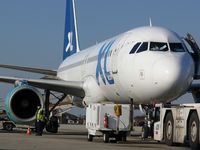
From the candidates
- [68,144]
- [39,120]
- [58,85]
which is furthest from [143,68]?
[58,85]

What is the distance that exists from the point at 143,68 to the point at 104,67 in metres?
3.70

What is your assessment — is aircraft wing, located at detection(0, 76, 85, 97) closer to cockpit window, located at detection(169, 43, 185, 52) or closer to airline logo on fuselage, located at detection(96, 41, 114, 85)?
airline logo on fuselage, located at detection(96, 41, 114, 85)

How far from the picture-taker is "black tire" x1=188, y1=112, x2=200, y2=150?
13.9 meters

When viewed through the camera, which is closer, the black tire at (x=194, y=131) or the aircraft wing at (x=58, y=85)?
the black tire at (x=194, y=131)

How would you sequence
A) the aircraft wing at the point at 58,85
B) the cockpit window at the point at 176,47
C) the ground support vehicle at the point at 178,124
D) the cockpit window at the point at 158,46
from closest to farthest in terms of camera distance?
1. the ground support vehicle at the point at 178,124
2. the cockpit window at the point at 158,46
3. the cockpit window at the point at 176,47
4. the aircraft wing at the point at 58,85

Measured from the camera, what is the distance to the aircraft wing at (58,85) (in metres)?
23.1

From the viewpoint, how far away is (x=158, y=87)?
52.5 feet

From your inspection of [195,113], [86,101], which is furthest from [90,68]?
[195,113]

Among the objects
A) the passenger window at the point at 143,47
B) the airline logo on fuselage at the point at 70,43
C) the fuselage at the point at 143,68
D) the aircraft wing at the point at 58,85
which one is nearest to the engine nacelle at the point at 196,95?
the fuselage at the point at 143,68

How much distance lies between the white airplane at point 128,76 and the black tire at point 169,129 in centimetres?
67

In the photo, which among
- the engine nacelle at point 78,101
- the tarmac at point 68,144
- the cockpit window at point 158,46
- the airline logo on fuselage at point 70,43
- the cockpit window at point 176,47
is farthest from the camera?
the airline logo on fuselage at point 70,43

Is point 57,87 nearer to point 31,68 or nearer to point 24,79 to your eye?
point 24,79

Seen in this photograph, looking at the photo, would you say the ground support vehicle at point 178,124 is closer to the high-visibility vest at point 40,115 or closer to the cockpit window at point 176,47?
the cockpit window at point 176,47

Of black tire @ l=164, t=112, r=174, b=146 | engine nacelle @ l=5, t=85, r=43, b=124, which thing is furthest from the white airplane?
black tire @ l=164, t=112, r=174, b=146
